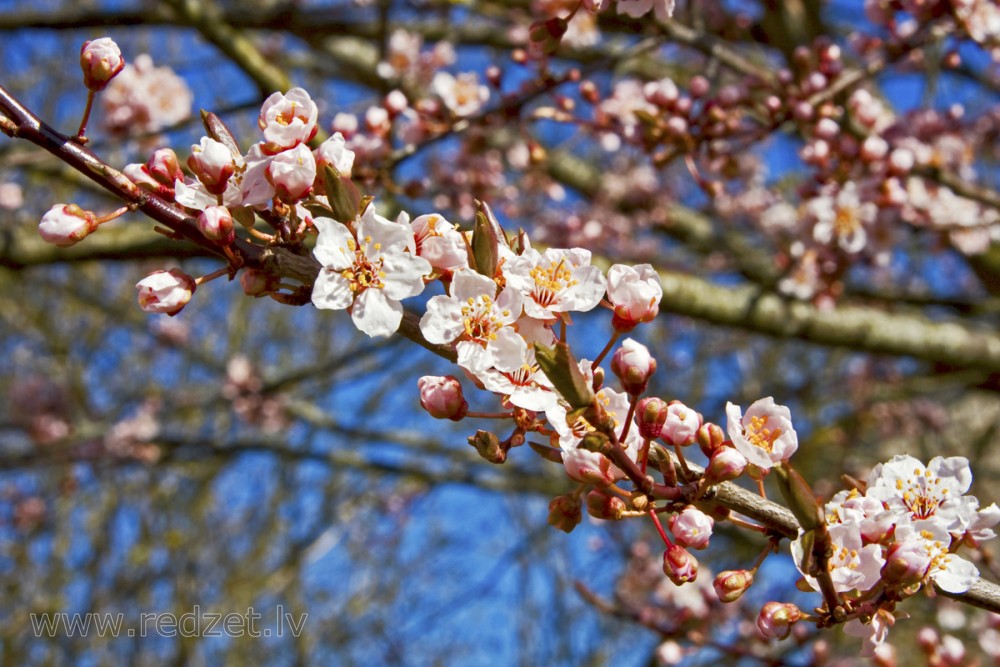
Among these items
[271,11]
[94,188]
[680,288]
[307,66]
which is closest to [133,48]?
[307,66]

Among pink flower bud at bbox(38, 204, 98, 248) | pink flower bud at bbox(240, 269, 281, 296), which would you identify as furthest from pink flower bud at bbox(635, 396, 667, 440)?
pink flower bud at bbox(38, 204, 98, 248)

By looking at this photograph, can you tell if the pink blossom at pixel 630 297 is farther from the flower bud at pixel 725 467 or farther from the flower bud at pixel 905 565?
the flower bud at pixel 905 565

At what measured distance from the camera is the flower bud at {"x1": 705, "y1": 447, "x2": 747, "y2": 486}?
1084 millimetres

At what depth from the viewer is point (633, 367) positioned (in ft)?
3.75

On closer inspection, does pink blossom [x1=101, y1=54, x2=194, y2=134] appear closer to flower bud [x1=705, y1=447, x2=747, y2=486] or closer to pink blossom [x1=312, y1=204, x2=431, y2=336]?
pink blossom [x1=312, y1=204, x2=431, y2=336]

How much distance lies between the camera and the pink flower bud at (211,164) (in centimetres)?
112

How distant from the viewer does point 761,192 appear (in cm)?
482

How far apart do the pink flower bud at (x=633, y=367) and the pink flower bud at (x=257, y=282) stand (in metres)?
0.49

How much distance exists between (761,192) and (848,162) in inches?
87.8

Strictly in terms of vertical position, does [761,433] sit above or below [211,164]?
below

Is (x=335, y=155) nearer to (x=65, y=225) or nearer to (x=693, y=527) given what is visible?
(x=65, y=225)

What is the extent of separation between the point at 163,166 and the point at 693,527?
3.02 feet

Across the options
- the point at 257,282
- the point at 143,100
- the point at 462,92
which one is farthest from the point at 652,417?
the point at 143,100

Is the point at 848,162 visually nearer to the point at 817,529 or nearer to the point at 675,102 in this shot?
the point at 675,102
